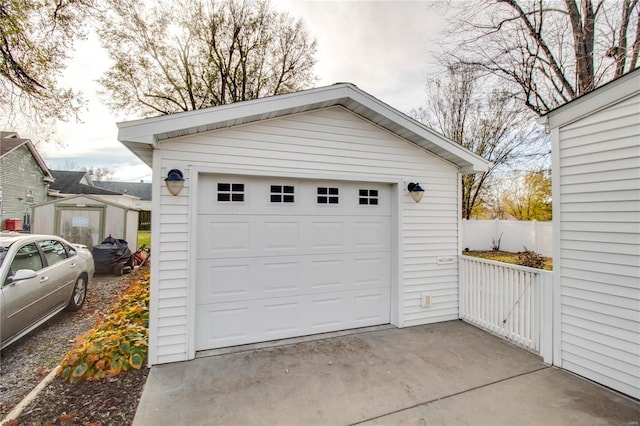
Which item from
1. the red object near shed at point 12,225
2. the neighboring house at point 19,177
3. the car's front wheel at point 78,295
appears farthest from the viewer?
the neighboring house at point 19,177

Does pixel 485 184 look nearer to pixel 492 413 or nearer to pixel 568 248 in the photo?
pixel 568 248

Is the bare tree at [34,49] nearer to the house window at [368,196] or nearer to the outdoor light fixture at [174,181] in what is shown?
the outdoor light fixture at [174,181]

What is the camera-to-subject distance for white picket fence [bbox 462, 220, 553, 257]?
12.8 meters

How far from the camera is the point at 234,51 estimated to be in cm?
1098

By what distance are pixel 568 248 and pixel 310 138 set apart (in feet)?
11.4

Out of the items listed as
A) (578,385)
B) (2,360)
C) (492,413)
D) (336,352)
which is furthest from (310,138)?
(2,360)

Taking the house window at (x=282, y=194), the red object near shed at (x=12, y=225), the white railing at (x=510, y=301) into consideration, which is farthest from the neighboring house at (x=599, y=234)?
the red object near shed at (x=12, y=225)

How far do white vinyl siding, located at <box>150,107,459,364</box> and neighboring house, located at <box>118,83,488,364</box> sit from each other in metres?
0.02

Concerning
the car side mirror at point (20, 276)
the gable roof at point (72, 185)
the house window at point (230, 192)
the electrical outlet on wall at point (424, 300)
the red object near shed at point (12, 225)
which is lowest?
the electrical outlet on wall at point (424, 300)

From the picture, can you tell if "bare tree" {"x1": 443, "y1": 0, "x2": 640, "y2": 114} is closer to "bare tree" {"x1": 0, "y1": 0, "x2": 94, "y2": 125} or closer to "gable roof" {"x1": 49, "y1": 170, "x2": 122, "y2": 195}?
"bare tree" {"x1": 0, "y1": 0, "x2": 94, "y2": 125}

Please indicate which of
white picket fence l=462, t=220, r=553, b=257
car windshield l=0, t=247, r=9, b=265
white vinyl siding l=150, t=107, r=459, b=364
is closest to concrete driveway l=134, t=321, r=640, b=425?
white vinyl siding l=150, t=107, r=459, b=364

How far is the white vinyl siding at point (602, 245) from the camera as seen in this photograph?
108 inches

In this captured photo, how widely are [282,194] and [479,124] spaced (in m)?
13.9

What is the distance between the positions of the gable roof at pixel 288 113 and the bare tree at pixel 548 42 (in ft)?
20.9
